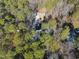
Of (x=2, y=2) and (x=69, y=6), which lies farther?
(x=2, y=2)

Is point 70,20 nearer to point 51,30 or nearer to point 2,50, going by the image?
point 51,30

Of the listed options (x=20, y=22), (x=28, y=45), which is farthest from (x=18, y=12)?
(x=28, y=45)

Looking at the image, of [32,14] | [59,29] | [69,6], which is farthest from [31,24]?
[69,6]

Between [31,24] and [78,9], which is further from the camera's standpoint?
[31,24]

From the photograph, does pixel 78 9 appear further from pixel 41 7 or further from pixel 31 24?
pixel 31 24

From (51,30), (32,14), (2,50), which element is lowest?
(2,50)

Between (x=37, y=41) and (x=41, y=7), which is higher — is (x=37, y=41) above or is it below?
below
